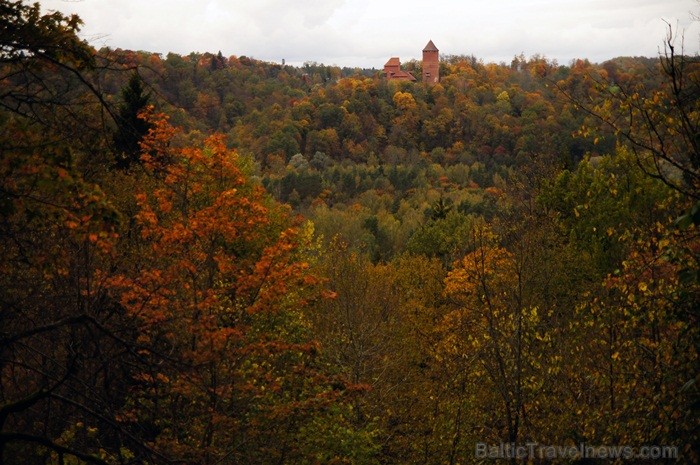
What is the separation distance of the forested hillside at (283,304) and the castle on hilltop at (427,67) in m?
144

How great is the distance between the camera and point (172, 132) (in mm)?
17078

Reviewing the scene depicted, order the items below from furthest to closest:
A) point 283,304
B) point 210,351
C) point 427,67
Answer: point 427,67 → point 283,304 → point 210,351

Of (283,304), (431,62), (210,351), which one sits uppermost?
(431,62)

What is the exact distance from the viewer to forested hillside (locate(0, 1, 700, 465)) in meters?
5.58

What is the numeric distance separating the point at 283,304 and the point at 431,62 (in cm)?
16897

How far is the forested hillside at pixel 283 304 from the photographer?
5.58m

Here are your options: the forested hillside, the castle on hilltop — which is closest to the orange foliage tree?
the forested hillside

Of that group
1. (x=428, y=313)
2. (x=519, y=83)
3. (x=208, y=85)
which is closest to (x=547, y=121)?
(x=519, y=83)

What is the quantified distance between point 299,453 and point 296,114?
11174 centimetres

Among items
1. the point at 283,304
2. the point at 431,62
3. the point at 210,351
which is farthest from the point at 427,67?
the point at 210,351

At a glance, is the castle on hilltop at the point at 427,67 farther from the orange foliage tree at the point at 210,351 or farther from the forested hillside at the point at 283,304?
the orange foliage tree at the point at 210,351

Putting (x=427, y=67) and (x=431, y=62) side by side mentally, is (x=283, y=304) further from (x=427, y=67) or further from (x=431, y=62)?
(x=431, y=62)

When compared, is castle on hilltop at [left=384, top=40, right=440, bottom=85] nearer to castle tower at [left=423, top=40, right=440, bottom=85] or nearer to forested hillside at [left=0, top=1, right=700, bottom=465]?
castle tower at [left=423, top=40, right=440, bottom=85]

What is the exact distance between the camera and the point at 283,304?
1416 cm
